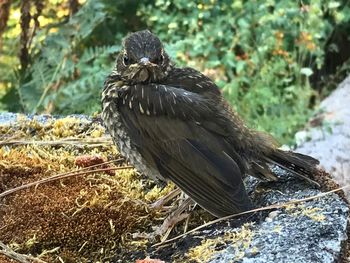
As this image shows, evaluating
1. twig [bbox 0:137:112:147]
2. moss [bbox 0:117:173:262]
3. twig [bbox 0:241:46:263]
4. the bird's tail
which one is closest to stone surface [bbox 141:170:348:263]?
the bird's tail

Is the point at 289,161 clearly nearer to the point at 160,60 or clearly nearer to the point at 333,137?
the point at 160,60

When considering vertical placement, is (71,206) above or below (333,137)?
above

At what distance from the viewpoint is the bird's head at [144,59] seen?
9.77 feet

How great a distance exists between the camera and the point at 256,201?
9.25 feet

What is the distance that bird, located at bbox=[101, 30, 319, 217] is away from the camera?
2668mm

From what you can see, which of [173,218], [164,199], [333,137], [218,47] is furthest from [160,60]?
[218,47]

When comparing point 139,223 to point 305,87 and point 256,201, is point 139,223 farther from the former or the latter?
point 305,87

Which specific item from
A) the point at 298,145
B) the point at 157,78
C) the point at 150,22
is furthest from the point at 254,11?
the point at 157,78

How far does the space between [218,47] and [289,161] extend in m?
3.97

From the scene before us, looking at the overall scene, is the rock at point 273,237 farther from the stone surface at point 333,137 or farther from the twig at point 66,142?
the stone surface at point 333,137

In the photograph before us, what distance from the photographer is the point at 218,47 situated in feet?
22.2

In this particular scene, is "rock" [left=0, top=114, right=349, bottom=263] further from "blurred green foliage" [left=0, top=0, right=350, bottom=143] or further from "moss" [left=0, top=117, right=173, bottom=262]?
"blurred green foliage" [left=0, top=0, right=350, bottom=143]

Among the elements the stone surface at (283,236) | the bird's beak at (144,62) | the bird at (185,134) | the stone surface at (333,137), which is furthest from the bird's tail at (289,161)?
the stone surface at (333,137)

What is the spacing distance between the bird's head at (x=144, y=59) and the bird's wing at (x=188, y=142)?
0.06m
